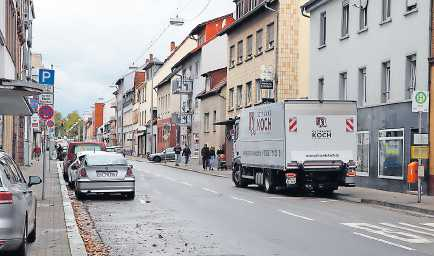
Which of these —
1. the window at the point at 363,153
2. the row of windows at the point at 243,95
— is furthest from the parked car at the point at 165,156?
the window at the point at 363,153

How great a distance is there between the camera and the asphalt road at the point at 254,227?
10570 mm

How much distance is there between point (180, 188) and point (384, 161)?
300 inches

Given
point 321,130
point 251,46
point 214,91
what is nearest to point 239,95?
point 251,46

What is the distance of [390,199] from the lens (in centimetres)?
2006

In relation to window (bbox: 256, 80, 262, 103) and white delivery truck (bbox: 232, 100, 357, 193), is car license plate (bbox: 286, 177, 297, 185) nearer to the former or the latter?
white delivery truck (bbox: 232, 100, 357, 193)

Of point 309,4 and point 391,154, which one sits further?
point 309,4

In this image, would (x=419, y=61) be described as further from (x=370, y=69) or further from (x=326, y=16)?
(x=326, y=16)

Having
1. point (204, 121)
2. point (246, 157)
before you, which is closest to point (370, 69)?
point (246, 157)

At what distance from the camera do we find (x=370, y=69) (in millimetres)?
26484

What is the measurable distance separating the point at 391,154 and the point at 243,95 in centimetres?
2115

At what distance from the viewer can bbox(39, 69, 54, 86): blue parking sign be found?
1822 cm

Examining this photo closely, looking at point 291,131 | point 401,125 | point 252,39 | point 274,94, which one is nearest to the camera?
point 291,131

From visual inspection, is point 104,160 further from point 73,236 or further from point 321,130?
point 73,236

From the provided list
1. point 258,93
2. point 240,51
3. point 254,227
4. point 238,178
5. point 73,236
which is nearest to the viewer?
point 73,236
